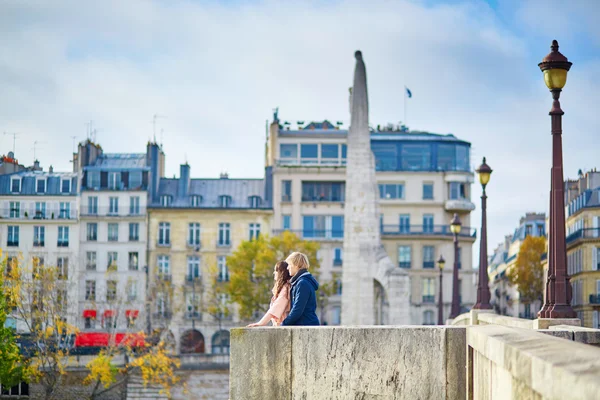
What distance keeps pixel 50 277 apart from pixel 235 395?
56433 mm

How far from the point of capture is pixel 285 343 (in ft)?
35.1

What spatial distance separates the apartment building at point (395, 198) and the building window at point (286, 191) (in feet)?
0.22

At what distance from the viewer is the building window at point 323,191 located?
88062 mm

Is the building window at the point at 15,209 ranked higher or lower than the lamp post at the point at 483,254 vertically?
higher

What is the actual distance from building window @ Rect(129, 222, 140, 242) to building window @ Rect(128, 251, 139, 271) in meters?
0.93

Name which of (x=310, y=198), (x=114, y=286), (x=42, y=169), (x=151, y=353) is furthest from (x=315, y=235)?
(x=151, y=353)

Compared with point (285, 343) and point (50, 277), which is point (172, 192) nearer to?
point (50, 277)

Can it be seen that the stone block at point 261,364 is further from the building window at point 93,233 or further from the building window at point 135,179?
the building window at point 135,179

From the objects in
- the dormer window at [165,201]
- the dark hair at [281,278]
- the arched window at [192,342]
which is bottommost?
the arched window at [192,342]

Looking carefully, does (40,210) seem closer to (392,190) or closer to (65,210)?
(65,210)

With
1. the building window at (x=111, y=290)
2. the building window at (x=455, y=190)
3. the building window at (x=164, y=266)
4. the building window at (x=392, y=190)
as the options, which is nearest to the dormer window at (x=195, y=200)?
the building window at (x=164, y=266)

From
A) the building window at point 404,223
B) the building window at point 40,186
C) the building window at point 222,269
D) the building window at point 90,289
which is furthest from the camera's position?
the building window at point 404,223

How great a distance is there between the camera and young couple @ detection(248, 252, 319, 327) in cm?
1165

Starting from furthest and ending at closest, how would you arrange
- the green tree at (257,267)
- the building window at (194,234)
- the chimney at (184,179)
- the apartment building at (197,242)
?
the chimney at (184,179) → the building window at (194,234) → the apartment building at (197,242) → the green tree at (257,267)
